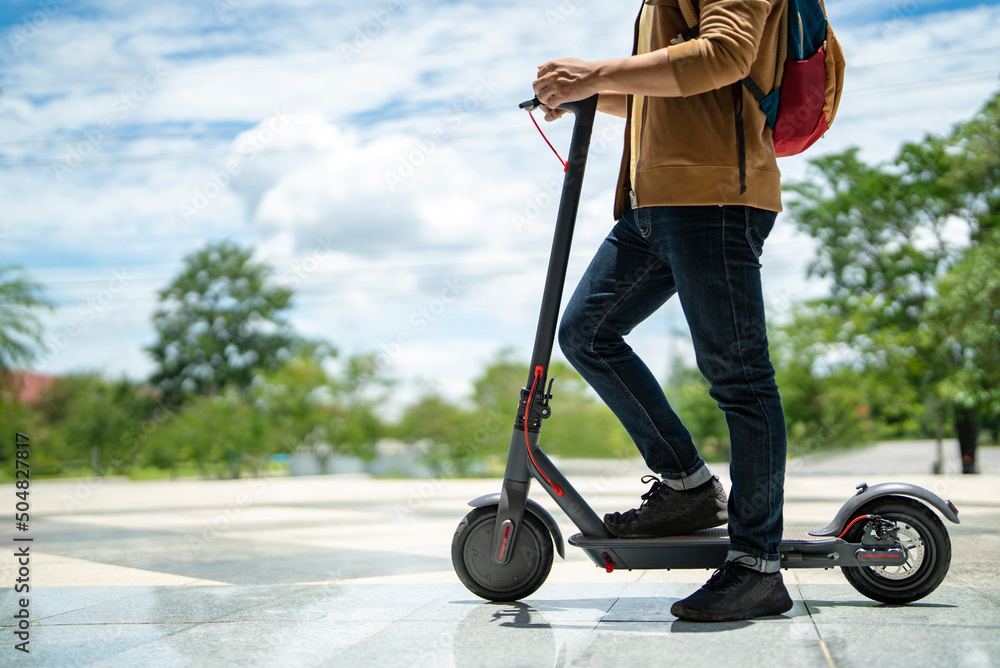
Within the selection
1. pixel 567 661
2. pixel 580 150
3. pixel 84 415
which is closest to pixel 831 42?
pixel 580 150

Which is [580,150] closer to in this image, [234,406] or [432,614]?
[432,614]

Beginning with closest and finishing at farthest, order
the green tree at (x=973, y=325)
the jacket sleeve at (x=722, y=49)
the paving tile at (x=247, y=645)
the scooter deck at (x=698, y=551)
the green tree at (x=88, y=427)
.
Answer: the paving tile at (x=247, y=645) < the jacket sleeve at (x=722, y=49) < the scooter deck at (x=698, y=551) < the green tree at (x=973, y=325) < the green tree at (x=88, y=427)

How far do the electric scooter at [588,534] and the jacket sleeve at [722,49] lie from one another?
0.34 m

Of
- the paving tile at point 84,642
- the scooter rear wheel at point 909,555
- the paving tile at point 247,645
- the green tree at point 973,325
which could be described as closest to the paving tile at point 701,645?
the scooter rear wheel at point 909,555

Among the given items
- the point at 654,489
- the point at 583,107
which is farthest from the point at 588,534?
the point at 583,107

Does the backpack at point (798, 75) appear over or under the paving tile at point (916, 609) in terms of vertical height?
over

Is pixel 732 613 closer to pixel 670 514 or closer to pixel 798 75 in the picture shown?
pixel 670 514

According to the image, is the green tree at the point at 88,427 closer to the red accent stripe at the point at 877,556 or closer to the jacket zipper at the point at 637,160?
the jacket zipper at the point at 637,160

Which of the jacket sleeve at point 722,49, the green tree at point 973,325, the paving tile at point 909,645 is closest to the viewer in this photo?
the paving tile at point 909,645

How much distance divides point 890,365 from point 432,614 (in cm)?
1733

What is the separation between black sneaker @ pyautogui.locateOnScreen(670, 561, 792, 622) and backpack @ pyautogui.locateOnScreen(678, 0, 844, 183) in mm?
1002

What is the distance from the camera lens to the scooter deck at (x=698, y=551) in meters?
1.95

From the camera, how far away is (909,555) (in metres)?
1.99

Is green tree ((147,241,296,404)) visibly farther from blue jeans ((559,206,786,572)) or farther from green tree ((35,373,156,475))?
blue jeans ((559,206,786,572))
